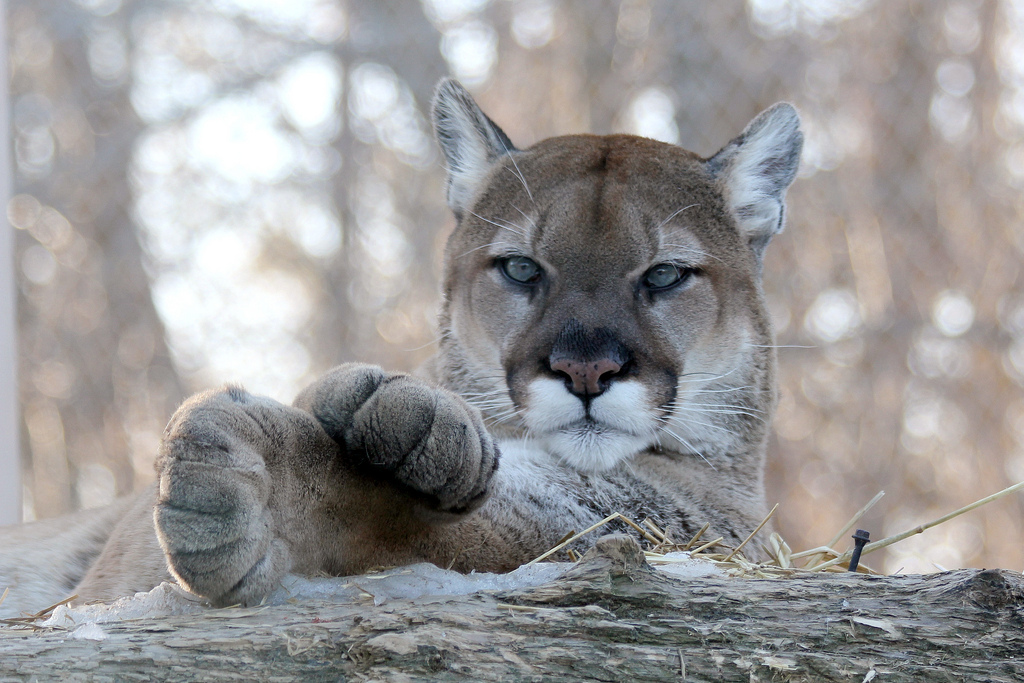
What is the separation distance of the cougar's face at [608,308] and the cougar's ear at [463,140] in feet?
0.46

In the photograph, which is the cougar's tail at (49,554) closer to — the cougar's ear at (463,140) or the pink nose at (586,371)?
the pink nose at (586,371)

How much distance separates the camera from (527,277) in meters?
2.97

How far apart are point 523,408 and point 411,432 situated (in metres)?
1.08

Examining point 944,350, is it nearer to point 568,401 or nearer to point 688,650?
point 568,401

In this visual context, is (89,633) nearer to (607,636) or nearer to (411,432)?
(411,432)

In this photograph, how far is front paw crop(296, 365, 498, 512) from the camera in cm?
163

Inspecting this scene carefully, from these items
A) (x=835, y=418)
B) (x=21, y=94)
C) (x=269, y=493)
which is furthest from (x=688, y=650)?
(x=21, y=94)

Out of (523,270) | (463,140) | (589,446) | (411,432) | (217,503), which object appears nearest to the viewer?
(217,503)

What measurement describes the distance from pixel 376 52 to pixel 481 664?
544cm

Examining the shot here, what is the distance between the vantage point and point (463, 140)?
3.50m

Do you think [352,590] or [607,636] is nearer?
[607,636]

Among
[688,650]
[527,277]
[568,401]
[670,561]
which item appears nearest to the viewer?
[688,650]

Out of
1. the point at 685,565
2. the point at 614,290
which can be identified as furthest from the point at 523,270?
the point at 685,565

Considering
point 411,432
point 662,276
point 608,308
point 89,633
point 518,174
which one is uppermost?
point 518,174
